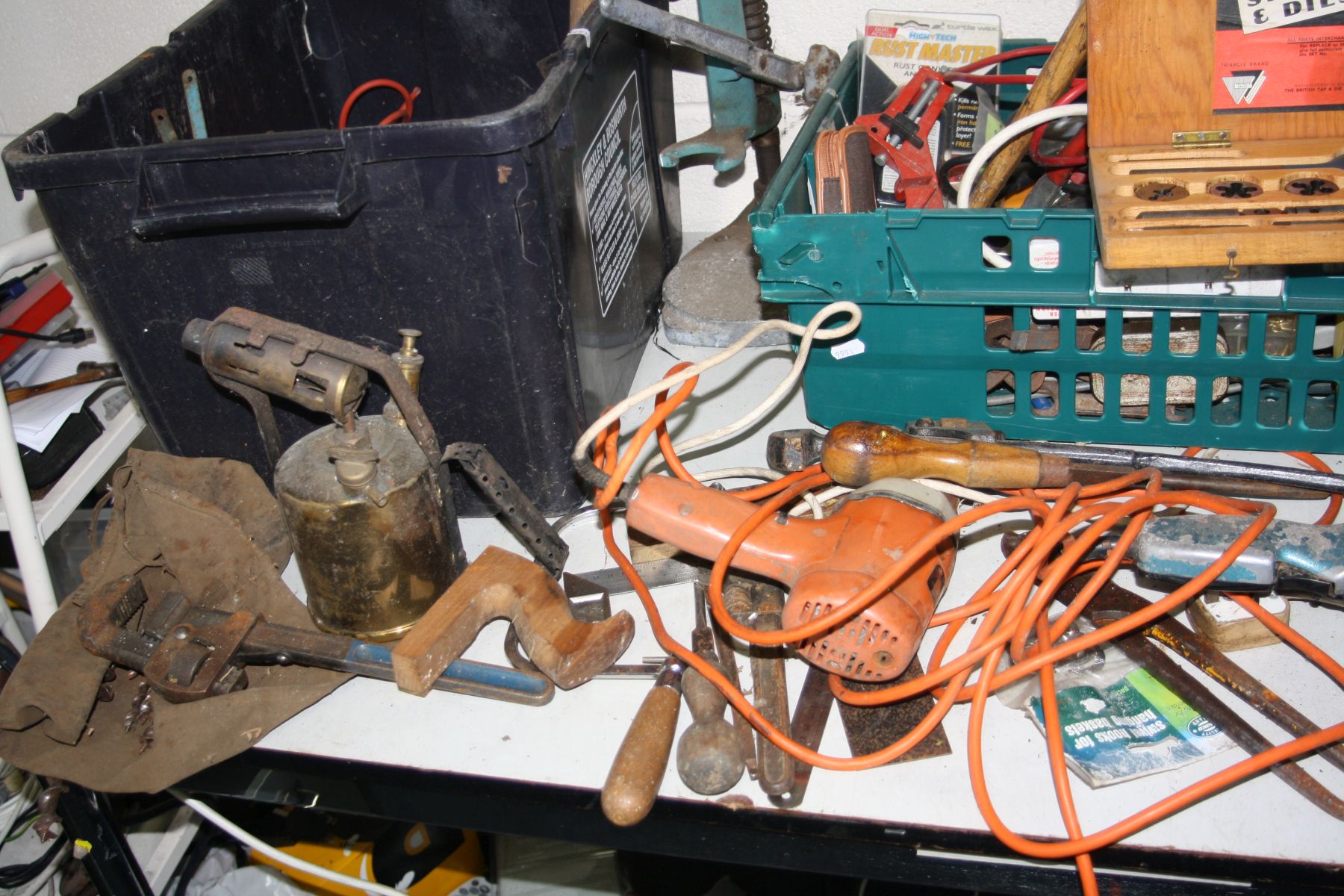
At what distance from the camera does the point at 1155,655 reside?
62 centimetres

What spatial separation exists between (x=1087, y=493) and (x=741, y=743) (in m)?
0.30

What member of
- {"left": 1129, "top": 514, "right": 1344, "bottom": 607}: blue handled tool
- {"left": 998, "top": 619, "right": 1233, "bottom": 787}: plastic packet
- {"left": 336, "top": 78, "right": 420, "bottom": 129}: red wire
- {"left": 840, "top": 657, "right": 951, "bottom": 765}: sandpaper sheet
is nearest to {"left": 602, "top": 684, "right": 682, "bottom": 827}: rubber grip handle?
{"left": 840, "top": 657, "right": 951, "bottom": 765}: sandpaper sheet

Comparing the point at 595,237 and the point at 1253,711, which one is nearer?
the point at 1253,711

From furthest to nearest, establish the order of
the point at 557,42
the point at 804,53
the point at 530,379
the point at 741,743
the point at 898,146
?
the point at 804,53, the point at 557,42, the point at 898,146, the point at 530,379, the point at 741,743

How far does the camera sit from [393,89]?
103cm

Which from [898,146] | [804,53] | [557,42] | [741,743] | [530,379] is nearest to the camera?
[741,743]

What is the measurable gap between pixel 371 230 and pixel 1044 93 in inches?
21.4

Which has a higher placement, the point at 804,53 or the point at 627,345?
the point at 804,53

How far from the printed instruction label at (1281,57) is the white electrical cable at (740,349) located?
1.06 feet

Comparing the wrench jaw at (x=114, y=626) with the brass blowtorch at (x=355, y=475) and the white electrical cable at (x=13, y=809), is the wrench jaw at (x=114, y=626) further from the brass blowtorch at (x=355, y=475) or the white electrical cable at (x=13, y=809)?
the white electrical cable at (x=13, y=809)

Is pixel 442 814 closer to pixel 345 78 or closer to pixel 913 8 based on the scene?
pixel 345 78

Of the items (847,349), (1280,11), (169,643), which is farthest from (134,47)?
(1280,11)

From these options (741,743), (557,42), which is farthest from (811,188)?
(741,743)

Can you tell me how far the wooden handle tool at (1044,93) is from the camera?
2.53ft
